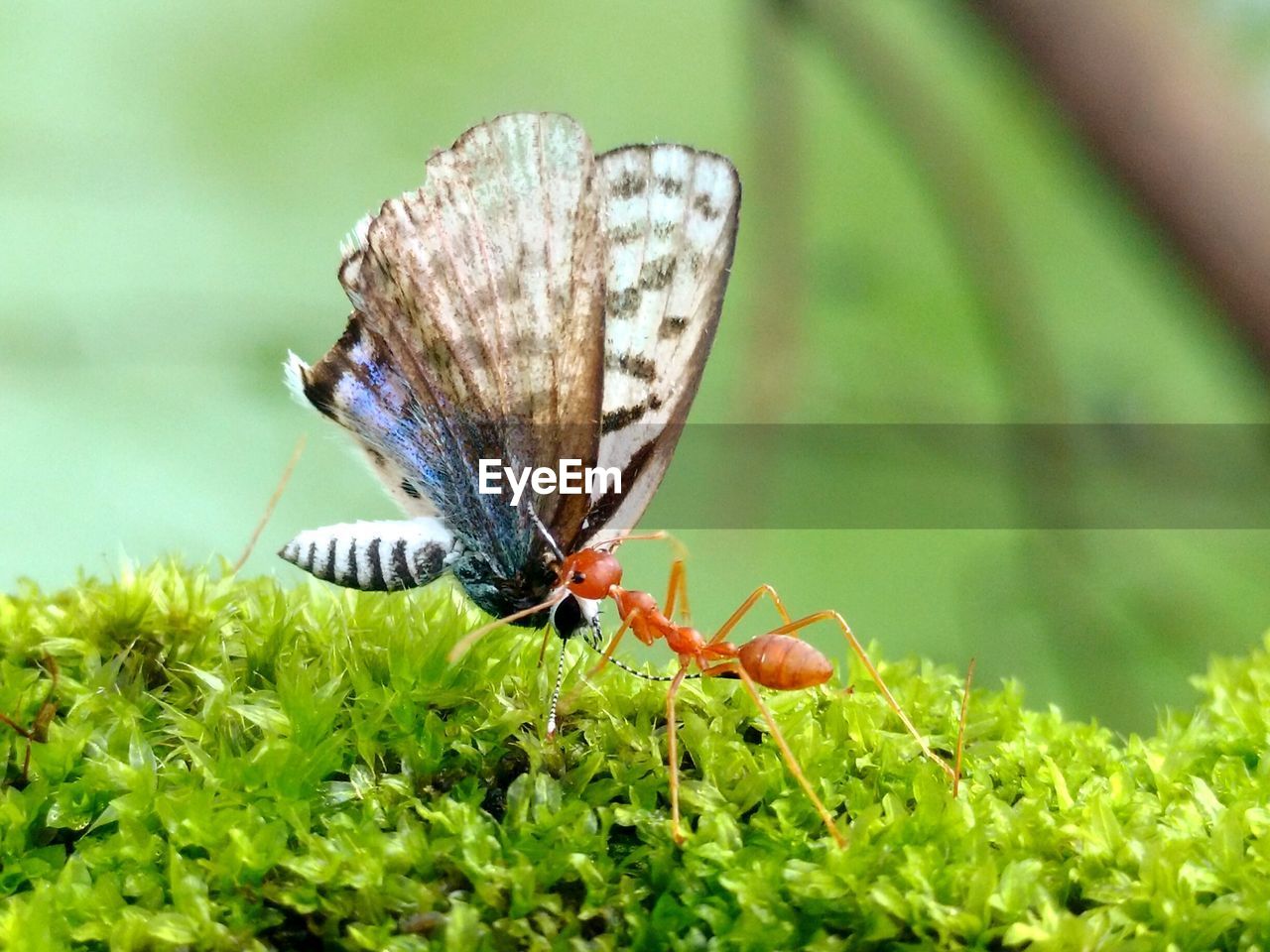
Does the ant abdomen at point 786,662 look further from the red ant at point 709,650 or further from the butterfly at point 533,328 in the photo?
the butterfly at point 533,328

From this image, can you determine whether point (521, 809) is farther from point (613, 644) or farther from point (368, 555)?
point (368, 555)

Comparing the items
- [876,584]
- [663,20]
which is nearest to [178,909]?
[876,584]

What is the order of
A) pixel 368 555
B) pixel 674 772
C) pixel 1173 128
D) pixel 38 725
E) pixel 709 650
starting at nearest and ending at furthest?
pixel 674 772, pixel 38 725, pixel 709 650, pixel 368 555, pixel 1173 128

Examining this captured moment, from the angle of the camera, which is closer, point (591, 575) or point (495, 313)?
point (591, 575)

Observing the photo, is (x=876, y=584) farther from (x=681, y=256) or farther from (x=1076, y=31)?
(x=681, y=256)

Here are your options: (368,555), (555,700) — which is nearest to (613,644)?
(555,700)

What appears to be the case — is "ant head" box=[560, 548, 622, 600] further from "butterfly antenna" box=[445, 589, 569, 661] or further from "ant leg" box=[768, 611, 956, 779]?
"ant leg" box=[768, 611, 956, 779]
